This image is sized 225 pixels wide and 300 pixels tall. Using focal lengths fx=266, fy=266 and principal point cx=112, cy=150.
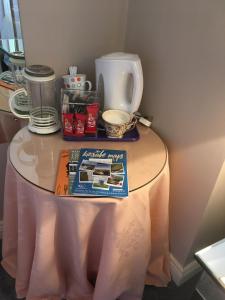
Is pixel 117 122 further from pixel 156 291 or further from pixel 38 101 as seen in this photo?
pixel 156 291

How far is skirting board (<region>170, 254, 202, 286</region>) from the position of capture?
1247mm

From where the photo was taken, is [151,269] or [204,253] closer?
[204,253]

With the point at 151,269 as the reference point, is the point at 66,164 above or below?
above

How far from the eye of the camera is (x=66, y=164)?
895 mm

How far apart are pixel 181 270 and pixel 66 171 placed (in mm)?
780

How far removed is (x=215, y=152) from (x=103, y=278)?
59 cm

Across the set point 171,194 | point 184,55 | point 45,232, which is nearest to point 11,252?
point 45,232

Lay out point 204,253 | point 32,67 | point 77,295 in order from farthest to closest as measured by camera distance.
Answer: point 77,295
point 32,67
point 204,253

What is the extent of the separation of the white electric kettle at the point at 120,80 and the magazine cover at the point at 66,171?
0.28 meters

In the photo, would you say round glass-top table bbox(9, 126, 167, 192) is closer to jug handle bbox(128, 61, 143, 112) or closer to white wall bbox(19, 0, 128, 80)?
jug handle bbox(128, 61, 143, 112)

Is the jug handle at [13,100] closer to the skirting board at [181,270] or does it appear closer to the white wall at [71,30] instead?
the white wall at [71,30]

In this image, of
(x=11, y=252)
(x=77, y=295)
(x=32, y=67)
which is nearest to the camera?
(x=32, y=67)

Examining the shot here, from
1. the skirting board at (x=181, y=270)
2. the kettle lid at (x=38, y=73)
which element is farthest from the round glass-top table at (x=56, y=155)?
the skirting board at (x=181, y=270)

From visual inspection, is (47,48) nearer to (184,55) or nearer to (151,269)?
(184,55)
